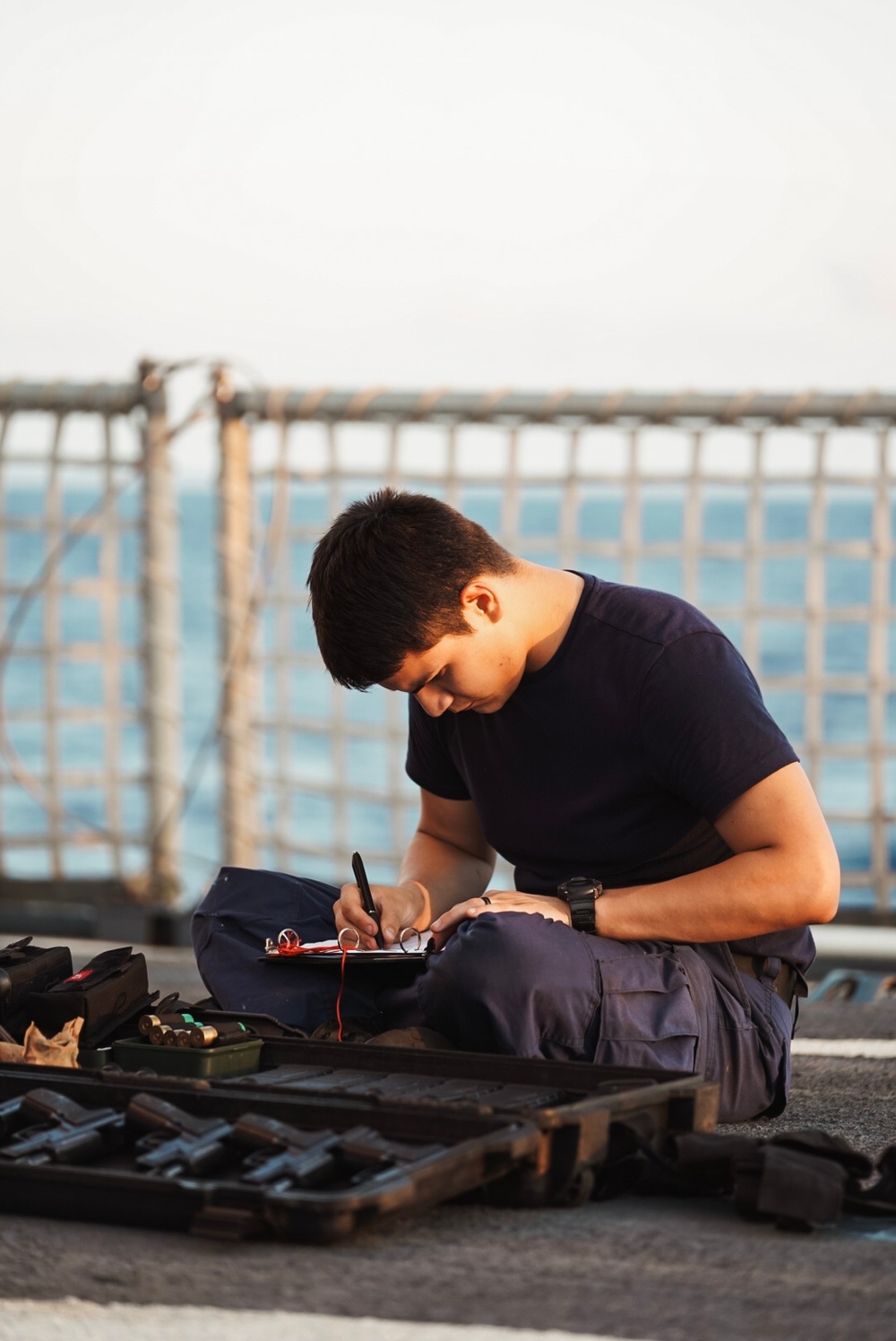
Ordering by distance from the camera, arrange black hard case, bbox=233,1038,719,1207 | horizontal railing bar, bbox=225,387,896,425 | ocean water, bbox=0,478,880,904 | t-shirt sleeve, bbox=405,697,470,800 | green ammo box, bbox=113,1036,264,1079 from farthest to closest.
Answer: ocean water, bbox=0,478,880,904 → horizontal railing bar, bbox=225,387,896,425 → t-shirt sleeve, bbox=405,697,470,800 → green ammo box, bbox=113,1036,264,1079 → black hard case, bbox=233,1038,719,1207

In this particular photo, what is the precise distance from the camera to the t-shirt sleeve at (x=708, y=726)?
64.8 inches

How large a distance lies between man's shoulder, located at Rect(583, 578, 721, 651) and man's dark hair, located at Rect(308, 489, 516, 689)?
6.1 inches

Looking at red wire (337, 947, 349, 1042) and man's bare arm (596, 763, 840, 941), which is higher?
man's bare arm (596, 763, 840, 941)

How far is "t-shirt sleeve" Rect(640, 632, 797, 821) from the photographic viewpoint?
165 cm

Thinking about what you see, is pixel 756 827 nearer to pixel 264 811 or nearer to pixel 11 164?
pixel 264 811

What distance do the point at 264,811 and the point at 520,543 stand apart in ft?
2.97

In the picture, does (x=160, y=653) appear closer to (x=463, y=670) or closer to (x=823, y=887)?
(x=463, y=670)

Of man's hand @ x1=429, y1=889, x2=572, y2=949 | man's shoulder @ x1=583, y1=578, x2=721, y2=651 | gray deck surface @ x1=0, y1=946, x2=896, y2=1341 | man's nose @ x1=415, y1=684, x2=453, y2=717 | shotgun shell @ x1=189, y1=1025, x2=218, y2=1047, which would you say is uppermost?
man's shoulder @ x1=583, y1=578, x2=721, y2=651

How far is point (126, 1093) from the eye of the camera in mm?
1400

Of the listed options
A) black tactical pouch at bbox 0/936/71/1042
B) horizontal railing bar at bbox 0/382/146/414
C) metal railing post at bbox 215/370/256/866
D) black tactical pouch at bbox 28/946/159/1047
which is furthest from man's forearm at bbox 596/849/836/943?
horizontal railing bar at bbox 0/382/146/414

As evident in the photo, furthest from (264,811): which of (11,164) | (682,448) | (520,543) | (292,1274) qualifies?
(11,164)

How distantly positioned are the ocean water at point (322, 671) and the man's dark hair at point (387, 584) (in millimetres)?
1009

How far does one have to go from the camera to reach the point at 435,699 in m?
1.78

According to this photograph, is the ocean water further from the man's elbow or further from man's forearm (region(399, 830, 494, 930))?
the man's elbow
